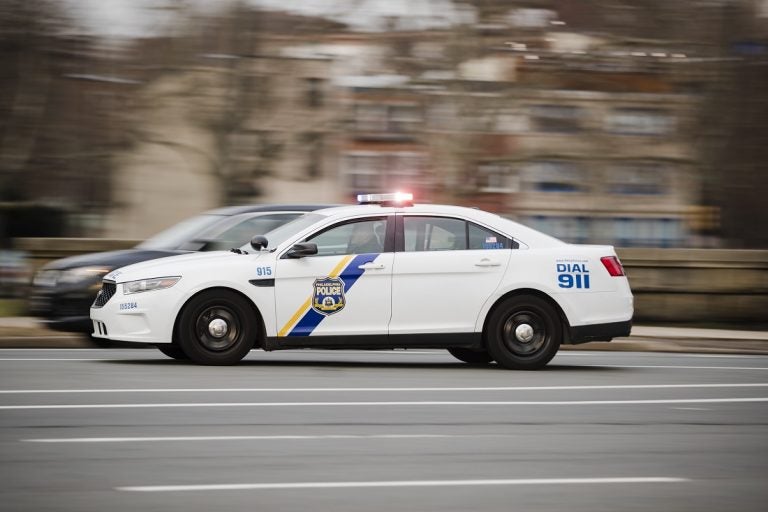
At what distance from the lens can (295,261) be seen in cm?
1207

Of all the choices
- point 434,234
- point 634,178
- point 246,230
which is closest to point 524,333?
point 434,234

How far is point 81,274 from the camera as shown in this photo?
14.6 metres

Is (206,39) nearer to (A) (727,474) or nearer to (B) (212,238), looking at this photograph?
(B) (212,238)

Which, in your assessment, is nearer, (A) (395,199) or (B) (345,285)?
(B) (345,285)

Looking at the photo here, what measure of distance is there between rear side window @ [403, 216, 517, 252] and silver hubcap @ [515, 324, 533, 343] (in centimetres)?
74

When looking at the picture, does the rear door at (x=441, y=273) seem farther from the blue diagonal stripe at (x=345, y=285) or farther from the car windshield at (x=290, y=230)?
the car windshield at (x=290, y=230)

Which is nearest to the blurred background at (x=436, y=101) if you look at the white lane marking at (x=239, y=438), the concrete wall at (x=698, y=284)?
the concrete wall at (x=698, y=284)

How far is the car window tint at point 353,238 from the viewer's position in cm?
1220

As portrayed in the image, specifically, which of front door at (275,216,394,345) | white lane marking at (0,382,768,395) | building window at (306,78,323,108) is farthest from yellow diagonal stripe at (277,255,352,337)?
building window at (306,78,323,108)

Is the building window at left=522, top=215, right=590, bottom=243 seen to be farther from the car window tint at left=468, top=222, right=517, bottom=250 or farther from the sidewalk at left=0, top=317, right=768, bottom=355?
the car window tint at left=468, top=222, right=517, bottom=250

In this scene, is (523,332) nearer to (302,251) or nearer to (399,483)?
(302,251)

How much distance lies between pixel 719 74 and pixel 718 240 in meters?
3.37

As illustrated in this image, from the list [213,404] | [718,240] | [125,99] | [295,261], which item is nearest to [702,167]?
[718,240]

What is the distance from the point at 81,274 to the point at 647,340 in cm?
713
